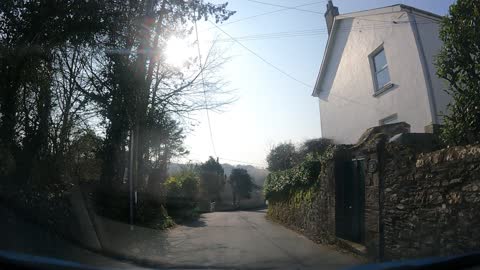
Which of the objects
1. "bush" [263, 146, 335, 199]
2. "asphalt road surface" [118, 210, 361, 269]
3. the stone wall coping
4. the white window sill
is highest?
the white window sill

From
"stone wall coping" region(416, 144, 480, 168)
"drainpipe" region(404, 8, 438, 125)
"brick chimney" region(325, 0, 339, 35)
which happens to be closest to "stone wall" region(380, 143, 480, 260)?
"stone wall coping" region(416, 144, 480, 168)

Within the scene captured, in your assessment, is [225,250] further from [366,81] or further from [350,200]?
[366,81]

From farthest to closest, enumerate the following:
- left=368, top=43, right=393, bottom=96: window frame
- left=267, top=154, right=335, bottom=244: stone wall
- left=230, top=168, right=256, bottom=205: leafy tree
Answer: left=230, top=168, right=256, bottom=205: leafy tree
left=368, top=43, right=393, bottom=96: window frame
left=267, top=154, right=335, bottom=244: stone wall

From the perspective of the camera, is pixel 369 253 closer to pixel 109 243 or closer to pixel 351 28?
pixel 109 243

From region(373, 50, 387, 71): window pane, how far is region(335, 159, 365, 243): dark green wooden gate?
23.7 feet

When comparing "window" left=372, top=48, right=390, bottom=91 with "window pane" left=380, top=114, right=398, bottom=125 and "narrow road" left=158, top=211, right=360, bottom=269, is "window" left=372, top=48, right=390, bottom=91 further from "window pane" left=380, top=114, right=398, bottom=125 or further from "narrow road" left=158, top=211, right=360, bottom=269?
"narrow road" left=158, top=211, right=360, bottom=269

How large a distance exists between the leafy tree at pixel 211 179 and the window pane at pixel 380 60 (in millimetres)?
29860

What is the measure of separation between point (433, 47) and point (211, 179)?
36.7 meters

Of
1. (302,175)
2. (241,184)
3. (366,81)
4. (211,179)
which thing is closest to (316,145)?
(366,81)

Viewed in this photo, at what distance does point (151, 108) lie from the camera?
17.6 meters

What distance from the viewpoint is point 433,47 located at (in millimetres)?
14695

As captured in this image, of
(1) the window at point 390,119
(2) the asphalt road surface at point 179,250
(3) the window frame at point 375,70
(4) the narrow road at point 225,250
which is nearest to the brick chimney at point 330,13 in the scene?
(3) the window frame at point 375,70

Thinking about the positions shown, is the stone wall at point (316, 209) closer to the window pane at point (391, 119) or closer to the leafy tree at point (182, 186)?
the window pane at point (391, 119)

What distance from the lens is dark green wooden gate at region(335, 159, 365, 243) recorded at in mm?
10587
